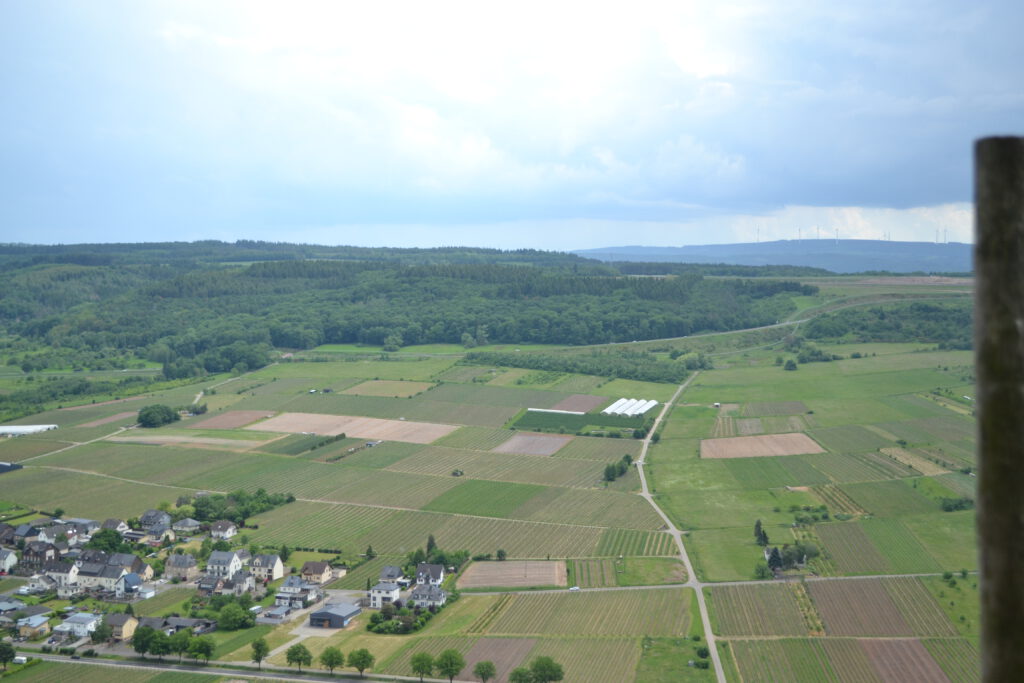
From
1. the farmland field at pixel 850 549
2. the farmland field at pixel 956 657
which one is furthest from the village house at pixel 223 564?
the farmland field at pixel 956 657

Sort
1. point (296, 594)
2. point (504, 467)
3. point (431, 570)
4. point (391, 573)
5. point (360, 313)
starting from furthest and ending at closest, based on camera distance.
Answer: point (360, 313), point (504, 467), point (431, 570), point (391, 573), point (296, 594)

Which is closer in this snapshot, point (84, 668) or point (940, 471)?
point (84, 668)

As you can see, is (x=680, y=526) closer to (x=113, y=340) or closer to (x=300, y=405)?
(x=300, y=405)

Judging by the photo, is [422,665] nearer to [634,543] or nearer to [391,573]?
[391,573]

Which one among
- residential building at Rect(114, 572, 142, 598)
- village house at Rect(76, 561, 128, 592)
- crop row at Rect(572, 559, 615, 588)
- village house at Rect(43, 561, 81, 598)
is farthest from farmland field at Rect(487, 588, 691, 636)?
village house at Rect(43, 561, 81, 598)

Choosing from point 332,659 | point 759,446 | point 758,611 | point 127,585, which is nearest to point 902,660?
point 758,611

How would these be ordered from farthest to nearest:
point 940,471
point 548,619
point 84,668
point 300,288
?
point 300,288
point 940,471
point 548,619
point 84,668

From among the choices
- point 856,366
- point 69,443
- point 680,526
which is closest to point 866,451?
point 680,526
